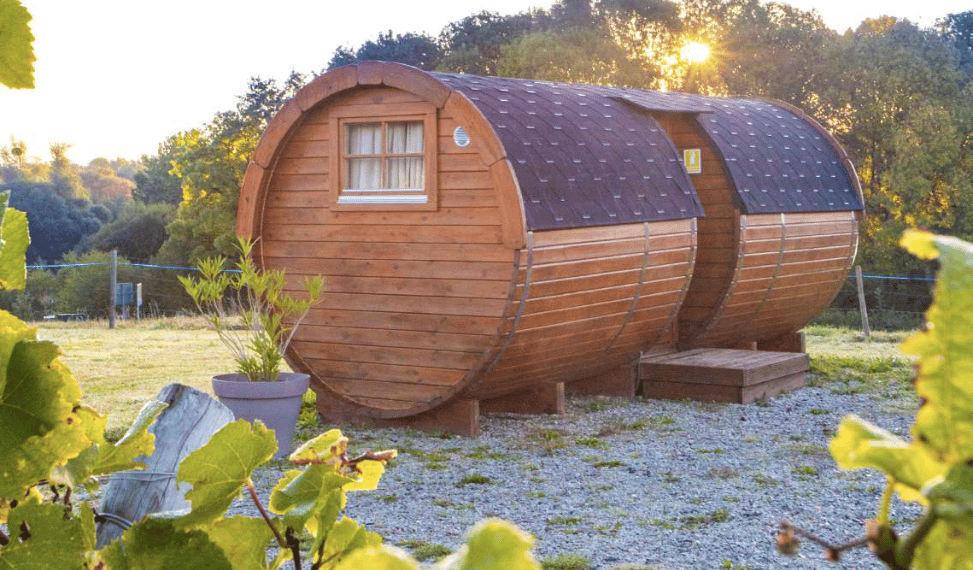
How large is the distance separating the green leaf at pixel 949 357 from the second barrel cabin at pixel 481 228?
7791mm

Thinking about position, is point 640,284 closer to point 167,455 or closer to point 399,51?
point 167,455

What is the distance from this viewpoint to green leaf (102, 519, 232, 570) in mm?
936

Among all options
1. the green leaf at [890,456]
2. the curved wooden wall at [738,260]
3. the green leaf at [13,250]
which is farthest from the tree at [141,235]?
the green leaf at [890,456]

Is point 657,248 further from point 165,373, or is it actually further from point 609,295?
point 165,373

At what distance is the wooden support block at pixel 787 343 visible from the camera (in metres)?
13.2

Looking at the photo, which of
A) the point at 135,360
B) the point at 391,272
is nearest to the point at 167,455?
the point at 391,272

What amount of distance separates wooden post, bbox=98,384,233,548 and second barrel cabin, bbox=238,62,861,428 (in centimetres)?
648

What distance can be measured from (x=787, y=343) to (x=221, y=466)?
12768mm

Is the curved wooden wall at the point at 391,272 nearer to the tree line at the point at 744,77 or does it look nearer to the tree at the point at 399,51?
the tree line at the point at 744,77

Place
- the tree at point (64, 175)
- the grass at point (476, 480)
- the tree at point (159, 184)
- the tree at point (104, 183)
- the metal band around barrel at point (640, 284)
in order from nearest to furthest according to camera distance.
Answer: the grass at point (476, 480) < the metal band around barrel at point (640, 284) < the tree at point (159, 184) < the tree at point (64, 175) < the tree at point (104, 183)

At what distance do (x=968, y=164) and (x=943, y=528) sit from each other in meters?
25.8

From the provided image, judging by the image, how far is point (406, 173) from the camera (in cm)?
915

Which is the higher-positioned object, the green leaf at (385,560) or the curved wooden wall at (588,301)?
the green leaf at (385,560)

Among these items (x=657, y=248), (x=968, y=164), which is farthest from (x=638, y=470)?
(x=968, y=164)
